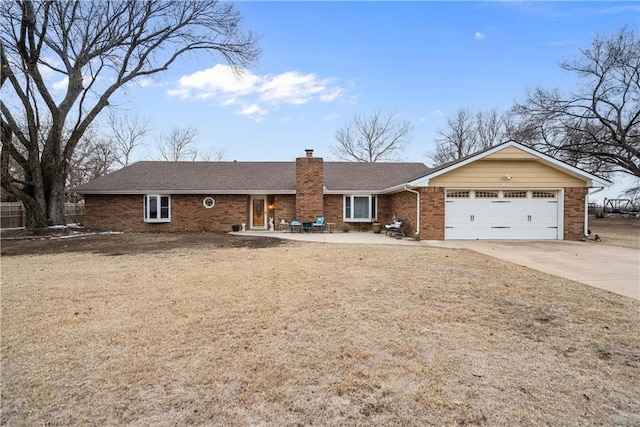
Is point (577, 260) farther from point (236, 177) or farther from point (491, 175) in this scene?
point (236, 177)

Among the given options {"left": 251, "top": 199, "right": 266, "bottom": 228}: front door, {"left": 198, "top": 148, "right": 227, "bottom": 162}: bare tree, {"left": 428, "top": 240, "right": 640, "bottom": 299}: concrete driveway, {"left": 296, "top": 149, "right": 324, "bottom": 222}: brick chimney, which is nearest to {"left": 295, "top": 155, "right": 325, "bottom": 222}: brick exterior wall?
{"left": 296, "top": 149, "right": 324, "bottom": 222}: brick chimney

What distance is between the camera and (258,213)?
19344 millimetres

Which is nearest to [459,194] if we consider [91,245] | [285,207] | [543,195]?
[543,195]

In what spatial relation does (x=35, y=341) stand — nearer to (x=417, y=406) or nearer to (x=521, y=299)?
(x=417, y=406)

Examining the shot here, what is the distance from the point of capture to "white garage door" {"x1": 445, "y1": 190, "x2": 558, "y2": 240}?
14.3 metres

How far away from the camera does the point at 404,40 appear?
49.2 feet

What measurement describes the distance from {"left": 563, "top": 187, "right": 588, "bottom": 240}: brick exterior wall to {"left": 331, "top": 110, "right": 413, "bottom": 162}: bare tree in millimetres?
24523

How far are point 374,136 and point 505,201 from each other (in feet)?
82.7

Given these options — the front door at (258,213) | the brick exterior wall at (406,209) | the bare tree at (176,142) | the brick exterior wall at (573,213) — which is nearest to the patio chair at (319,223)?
the front door at (258,213)

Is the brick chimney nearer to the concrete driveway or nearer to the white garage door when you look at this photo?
the white garage door

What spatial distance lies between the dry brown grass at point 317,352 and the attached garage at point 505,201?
7.60 metres

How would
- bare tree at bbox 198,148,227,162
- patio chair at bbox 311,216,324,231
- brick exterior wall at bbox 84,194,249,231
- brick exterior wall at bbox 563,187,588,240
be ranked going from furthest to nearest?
1. bare tree at bbox 198,148,227,162
2. brick exterior wall at bbox 84,194,249,231
3. patio chair at bbox 311,216,324,231
4. brick exterior wall at bbox 563,187,588,240

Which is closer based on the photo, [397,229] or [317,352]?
[317,352]

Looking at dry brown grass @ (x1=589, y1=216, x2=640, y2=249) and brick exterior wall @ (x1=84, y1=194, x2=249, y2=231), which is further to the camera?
brick exterior wall @ (x1=84, y1=194, x2=249, y2=231)
